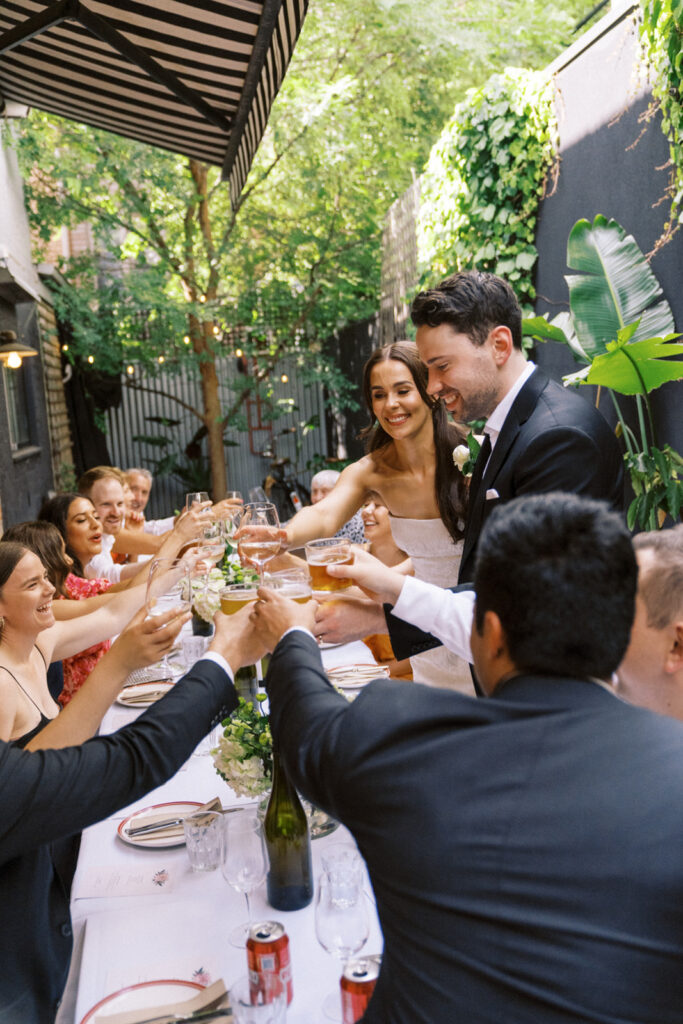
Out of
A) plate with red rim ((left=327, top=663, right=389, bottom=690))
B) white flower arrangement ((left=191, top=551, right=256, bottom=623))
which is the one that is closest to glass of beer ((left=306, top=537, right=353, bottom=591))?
plate with red rim ((left=327, top=663, right=389, bottom=690))

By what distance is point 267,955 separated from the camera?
126 centimetres

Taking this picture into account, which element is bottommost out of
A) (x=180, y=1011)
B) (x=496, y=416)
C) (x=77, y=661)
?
(x=77, y=661)

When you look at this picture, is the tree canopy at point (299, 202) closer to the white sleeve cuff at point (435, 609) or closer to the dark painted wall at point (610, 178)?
the dark painted wall at point (610, 178)

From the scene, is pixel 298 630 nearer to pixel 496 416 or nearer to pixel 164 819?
pixel 164 819

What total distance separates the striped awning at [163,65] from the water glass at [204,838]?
8.40 feet

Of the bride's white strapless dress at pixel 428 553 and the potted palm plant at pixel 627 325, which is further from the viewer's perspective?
the potted palm plant at pixel 627 325

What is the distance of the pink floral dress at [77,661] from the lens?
3606 millimetres

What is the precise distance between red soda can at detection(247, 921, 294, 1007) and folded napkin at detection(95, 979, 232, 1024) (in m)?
0.16

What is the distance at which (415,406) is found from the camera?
11.0 feet

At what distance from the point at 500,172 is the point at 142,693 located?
433cm

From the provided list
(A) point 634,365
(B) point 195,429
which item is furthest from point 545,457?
(B) point 195,429

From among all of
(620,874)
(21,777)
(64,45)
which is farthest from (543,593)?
(64,45)

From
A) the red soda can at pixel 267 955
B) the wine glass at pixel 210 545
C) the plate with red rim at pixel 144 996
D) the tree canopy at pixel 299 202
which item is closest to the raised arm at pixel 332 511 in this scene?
the wine glass at pixel 210 545

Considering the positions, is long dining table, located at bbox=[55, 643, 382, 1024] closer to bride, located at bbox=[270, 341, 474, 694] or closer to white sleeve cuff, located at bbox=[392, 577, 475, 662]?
white sleeve cuff, located at bbox=[392, 577, 475, 662]
